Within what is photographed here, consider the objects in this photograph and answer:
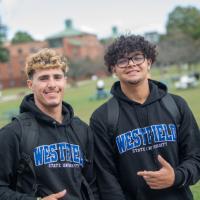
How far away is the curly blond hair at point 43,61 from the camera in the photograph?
3.57 m

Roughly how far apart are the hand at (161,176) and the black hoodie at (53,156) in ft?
1.64

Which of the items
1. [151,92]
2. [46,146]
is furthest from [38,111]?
[151,92]

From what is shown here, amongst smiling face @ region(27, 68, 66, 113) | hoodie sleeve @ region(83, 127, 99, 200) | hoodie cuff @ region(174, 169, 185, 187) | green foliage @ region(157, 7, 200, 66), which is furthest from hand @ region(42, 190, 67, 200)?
green foliage @ region(157, 7, 200, 66)

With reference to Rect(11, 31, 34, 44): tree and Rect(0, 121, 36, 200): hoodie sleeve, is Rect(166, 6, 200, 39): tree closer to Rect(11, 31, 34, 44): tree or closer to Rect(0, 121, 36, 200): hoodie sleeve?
Rect(11, 31, 34, 44): tree

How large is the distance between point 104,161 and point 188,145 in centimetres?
74

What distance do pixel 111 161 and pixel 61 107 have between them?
2.11 ft

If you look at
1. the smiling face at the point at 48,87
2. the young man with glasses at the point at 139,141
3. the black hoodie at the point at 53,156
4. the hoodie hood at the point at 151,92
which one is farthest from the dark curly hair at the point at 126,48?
the black hoodie at the point at 53,156

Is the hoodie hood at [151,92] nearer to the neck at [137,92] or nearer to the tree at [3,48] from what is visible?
the neck at [137,92]

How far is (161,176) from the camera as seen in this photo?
3430 millimetres

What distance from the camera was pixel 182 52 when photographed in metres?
64.9

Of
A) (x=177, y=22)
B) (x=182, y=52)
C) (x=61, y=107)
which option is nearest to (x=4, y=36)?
(x=182, y=52)

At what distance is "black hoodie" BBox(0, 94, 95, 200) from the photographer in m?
3.29

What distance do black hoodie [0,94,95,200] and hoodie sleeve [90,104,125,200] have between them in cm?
7

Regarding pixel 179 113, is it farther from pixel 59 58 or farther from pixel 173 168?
pixel 59 58
